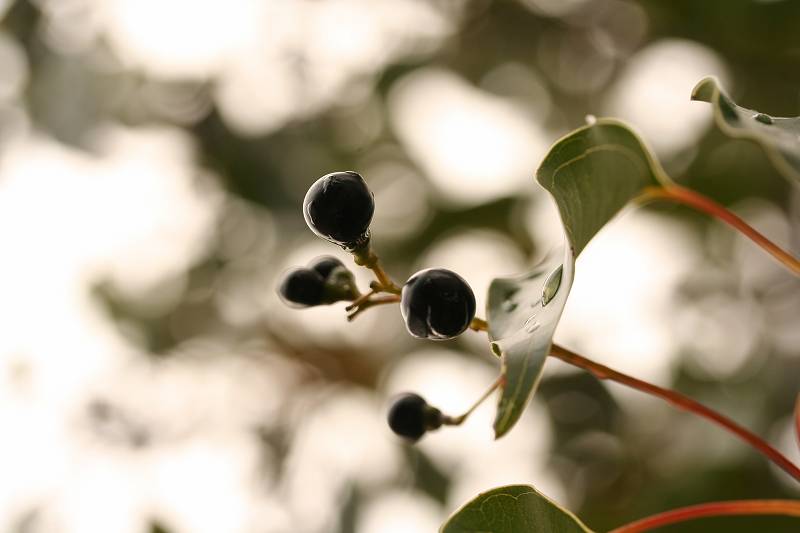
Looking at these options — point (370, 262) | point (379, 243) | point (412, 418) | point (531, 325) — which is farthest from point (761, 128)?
point (379, 243)

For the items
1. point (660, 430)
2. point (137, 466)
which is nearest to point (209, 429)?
point (137, 466)

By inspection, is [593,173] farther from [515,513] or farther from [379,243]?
[379,243]

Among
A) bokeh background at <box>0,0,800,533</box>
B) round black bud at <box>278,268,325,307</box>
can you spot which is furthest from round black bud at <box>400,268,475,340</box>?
bokeh background at <box>0,0,800,533</box>

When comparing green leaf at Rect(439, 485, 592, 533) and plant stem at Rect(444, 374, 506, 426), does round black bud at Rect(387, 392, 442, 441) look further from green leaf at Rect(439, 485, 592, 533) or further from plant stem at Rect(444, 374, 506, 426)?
green leaf at Rect(439, 485, 592, 533)

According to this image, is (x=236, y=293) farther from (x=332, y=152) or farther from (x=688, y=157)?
(x=688, y=157)

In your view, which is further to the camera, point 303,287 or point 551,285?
point 303,287
